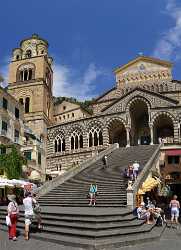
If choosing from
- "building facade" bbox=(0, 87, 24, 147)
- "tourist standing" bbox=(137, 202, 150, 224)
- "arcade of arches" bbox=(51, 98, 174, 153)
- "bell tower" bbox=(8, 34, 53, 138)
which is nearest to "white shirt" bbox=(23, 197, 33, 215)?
"tourist standing" bbox=(137, 202, 150, 224)

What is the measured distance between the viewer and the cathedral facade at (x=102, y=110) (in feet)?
145

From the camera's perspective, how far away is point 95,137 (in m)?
46.1

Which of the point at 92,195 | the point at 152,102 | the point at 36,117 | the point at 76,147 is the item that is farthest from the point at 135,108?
the point at 92,195

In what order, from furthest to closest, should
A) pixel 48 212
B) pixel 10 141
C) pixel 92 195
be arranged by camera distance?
pixel 10 141
pixel 92 195
pixel 48 212

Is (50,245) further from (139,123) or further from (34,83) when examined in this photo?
(34,83)

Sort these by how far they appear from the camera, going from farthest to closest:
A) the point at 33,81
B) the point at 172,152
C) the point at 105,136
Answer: the point at 33,81, the point at 105,136, the point at 172,152

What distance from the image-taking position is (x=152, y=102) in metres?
44.0

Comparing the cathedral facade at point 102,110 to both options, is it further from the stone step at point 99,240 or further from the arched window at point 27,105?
the stone step at point 99,240

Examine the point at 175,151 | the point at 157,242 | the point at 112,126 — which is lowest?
the point at 157,242

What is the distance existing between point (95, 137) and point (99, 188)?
23742 mm

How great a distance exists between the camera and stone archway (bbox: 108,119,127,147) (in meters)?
45.6

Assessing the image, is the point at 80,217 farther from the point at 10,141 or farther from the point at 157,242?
the point at 10,141

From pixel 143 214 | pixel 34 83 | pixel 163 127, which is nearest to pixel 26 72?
pixel 34 83

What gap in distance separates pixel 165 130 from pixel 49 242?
35854 mm
